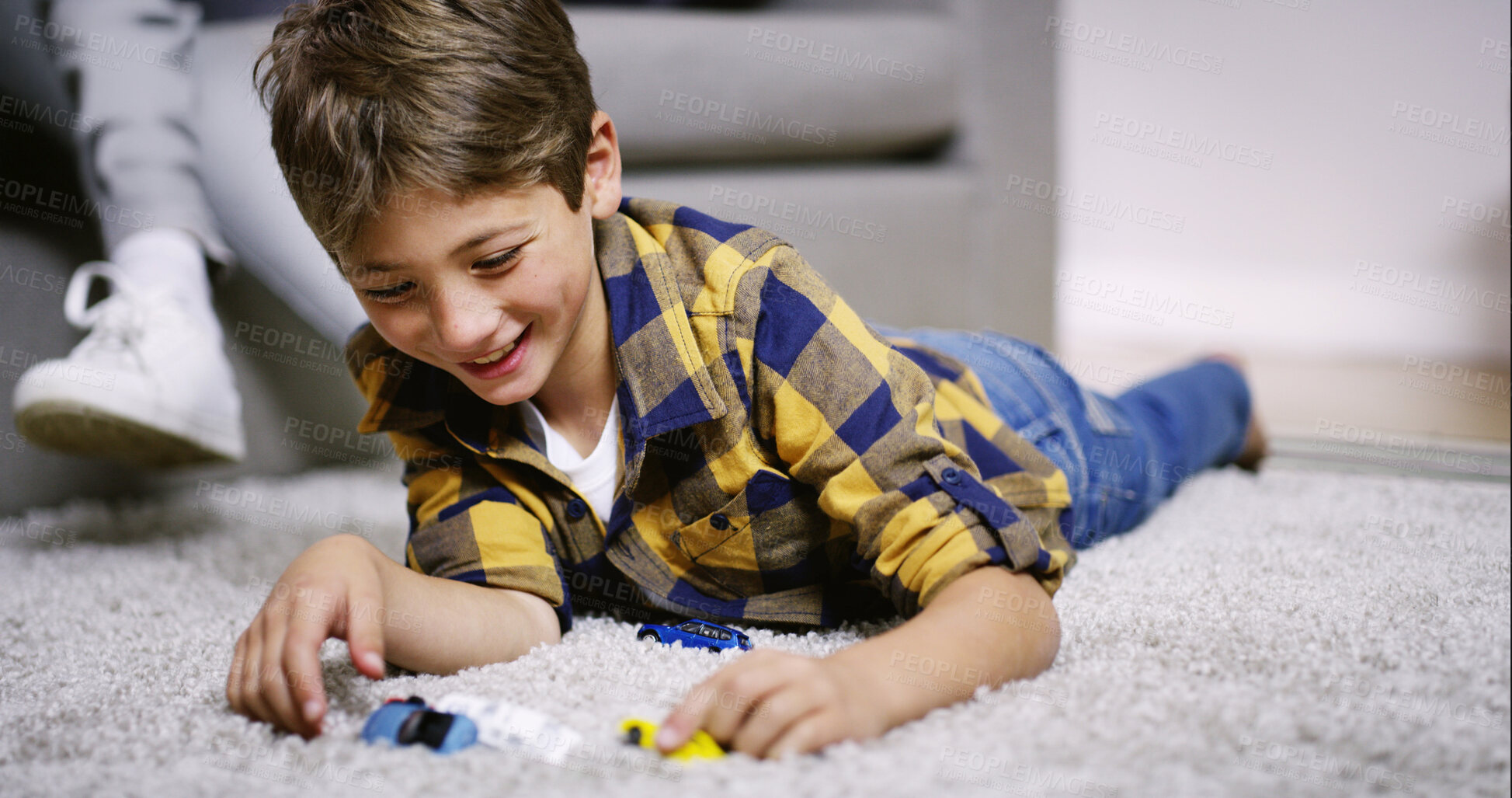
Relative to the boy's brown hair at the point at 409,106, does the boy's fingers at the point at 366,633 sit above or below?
below

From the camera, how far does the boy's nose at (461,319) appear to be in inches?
19.9

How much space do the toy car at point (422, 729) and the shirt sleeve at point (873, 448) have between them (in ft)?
0.75

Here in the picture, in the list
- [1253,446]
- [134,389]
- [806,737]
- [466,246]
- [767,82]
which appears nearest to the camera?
[806,737]

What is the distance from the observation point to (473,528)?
2.02 ft

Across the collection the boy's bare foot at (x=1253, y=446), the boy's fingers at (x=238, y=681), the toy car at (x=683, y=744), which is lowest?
the boy's bare foot at (x=1253, y=446)

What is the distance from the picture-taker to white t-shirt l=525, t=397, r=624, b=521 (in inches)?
25.2

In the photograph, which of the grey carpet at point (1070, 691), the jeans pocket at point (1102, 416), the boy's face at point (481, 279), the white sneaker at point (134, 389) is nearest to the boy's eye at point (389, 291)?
the boy's face at point (481, 279)

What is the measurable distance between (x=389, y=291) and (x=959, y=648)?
1.20ft

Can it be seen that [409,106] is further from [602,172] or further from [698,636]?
[698,636]

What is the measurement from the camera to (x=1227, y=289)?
1955 millimetres

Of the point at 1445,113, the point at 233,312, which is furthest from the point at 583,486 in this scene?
the point at 1445,113

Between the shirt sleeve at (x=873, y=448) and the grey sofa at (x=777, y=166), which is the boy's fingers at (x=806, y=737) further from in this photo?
the grey sofa at (x=777, y=166)

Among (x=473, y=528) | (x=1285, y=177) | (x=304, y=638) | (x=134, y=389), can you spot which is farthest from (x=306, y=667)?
(x=1285, y=177)

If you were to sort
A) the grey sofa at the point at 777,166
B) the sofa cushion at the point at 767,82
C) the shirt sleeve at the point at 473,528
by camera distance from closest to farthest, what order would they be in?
the shirt sleeve at the point at 473,528 → the grey sofa at the point at 777,166 → the sofa cushion at the point at 767,82
